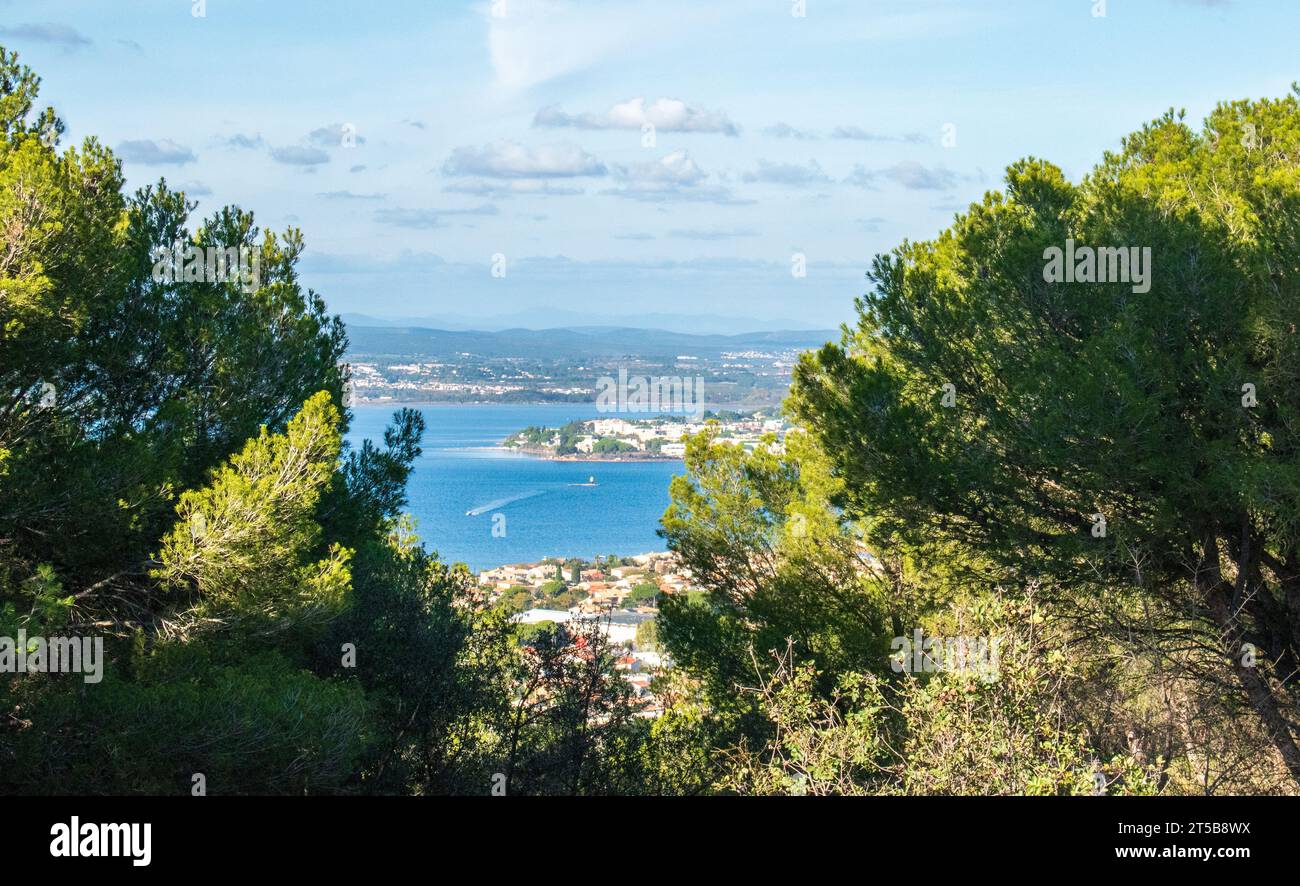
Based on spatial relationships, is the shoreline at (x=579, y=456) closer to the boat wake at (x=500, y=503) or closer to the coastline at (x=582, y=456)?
the coastline at (x=582, y=456)

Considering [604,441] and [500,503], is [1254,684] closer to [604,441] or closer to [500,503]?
[500,503]

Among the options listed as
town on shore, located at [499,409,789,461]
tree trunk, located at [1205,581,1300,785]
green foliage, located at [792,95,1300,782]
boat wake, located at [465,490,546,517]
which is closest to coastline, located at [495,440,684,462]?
town on shore, located at [499,409,789,461]

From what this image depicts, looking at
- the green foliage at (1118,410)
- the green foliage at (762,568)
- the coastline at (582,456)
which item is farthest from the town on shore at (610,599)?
the coastline at (582,456)

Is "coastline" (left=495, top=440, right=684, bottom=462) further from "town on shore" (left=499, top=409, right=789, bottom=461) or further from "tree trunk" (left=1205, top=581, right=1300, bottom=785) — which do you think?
"tree trunk" (left=1205, top=581, right=1300, bottom=785)
